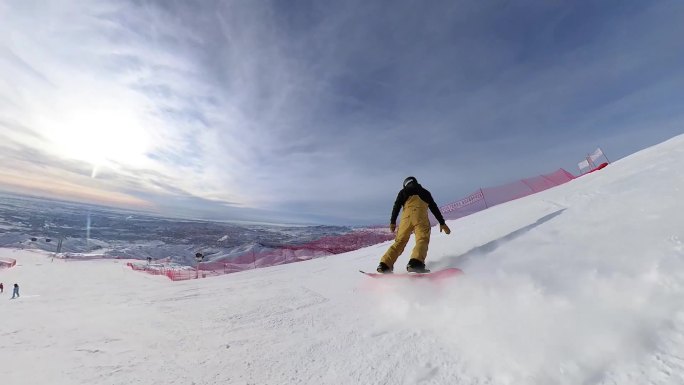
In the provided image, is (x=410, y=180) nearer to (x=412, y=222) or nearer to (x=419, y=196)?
(x=419, y=196)

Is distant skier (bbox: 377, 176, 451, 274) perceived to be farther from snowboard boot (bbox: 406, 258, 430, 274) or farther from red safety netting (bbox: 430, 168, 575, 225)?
red safety netting (bbox: 430, 168, 575, 225)

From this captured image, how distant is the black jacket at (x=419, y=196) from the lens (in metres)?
5.80

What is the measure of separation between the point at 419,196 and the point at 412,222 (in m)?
0.57

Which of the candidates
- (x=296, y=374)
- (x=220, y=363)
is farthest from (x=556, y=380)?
(x=220, y=363)

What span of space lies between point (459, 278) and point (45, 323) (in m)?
7.91

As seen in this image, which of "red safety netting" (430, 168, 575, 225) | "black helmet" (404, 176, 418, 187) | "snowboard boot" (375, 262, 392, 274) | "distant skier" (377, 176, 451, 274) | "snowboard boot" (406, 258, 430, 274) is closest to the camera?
"snowboard boot" (406, 258, 430, 274)

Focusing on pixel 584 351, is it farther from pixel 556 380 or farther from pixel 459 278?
pixel 459 278

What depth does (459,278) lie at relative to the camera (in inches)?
168

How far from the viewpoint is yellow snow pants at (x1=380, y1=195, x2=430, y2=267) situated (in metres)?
5.32

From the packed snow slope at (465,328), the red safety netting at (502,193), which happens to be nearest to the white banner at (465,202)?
the red safety netting at (502,193)

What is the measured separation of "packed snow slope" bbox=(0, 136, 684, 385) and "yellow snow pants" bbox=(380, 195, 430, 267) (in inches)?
25.5

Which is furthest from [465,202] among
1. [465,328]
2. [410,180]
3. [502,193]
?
[465,328]

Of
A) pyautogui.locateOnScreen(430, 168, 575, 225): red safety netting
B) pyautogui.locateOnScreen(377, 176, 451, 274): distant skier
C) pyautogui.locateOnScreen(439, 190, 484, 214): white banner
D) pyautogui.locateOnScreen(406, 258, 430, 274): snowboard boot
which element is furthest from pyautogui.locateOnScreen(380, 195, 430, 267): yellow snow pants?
pyautogui.locateOnScreen(439, 190, 484, 214): white banner

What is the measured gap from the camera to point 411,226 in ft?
18.3
